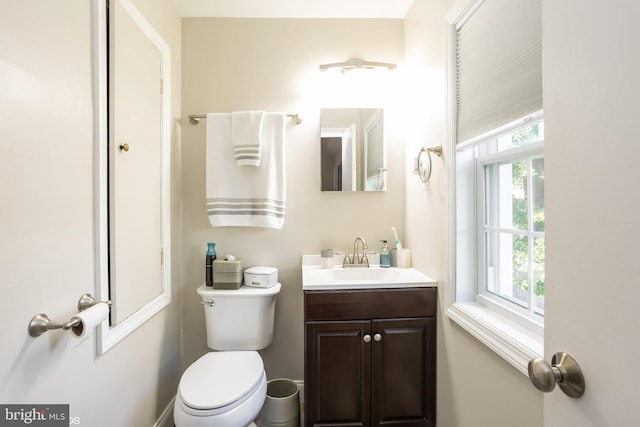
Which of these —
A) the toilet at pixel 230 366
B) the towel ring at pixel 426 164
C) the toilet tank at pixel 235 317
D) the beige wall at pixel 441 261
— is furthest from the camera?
the toilet tank at pixel 235 317

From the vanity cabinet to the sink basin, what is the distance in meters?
0.03

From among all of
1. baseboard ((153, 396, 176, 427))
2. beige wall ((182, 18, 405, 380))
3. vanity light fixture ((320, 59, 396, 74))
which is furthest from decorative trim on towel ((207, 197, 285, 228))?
baseboard ((153, 396, 176, 427))

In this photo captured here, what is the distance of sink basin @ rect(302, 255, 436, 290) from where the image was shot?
5.10ft

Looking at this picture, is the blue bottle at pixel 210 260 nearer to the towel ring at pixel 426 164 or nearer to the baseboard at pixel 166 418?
the baseboard at pixel 166 418

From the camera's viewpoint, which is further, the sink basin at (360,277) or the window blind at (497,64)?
the sink basin at (360,277)

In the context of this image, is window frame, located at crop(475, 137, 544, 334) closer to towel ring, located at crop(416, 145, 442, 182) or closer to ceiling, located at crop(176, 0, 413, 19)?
towel ring, located at crop(416, 145, 442, 182)

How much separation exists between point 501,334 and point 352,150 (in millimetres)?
1344

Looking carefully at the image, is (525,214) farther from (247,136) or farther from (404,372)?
(247,136)

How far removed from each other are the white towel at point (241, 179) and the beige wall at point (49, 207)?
78 cm

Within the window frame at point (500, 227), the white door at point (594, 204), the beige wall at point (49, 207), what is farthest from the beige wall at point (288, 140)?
the white door at point (594, 204)

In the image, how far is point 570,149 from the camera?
1.69 ft

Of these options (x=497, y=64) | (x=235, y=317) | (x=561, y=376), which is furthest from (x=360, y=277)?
(x=561, y=376)

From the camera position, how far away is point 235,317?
1.73 meters

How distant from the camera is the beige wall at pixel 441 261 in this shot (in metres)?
1.02
